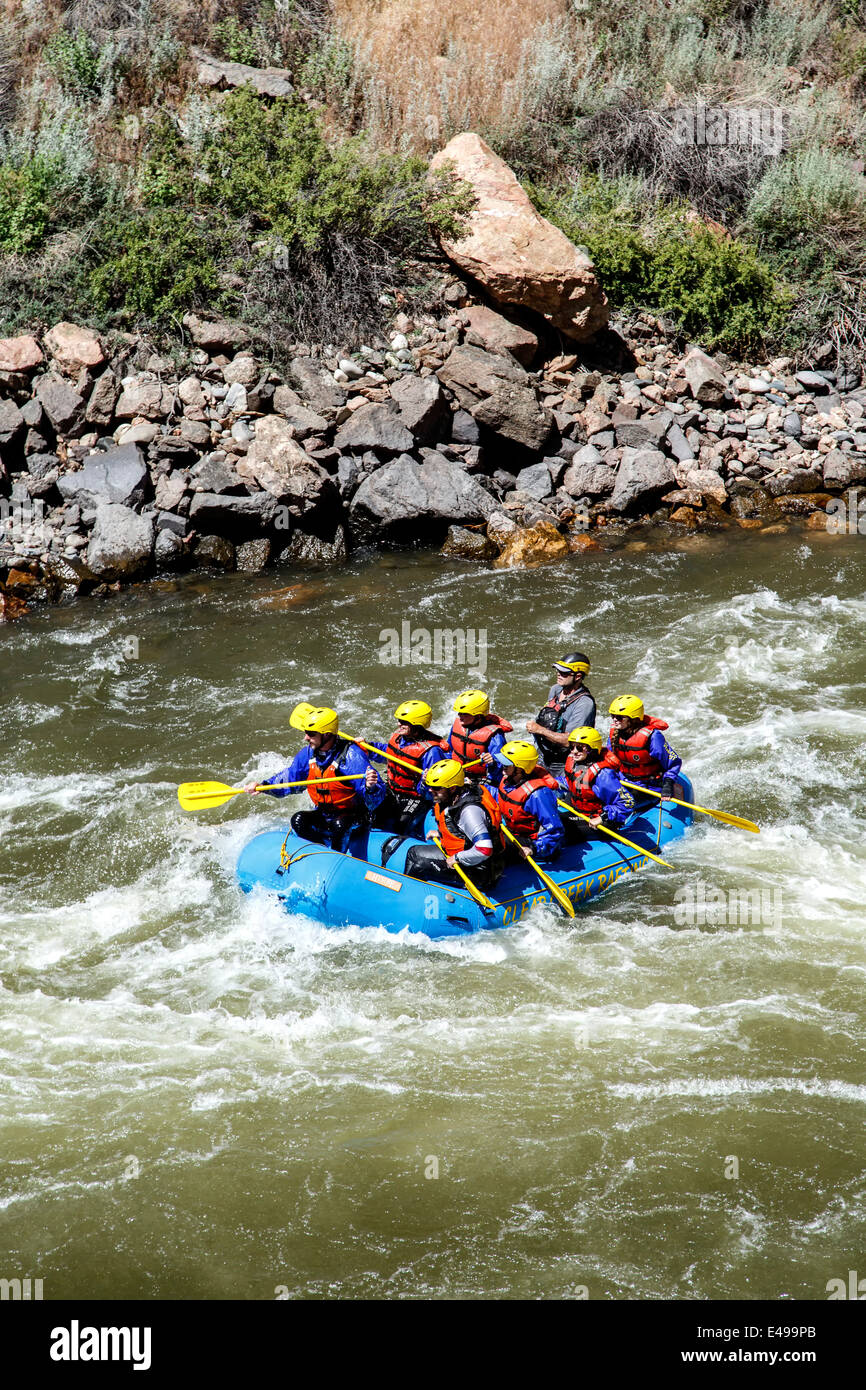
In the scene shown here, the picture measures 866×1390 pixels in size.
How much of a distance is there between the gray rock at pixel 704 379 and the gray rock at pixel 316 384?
199 inches

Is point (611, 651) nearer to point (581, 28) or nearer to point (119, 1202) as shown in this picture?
point (119, 1202)

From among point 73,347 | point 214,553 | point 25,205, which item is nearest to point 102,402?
point 73,347

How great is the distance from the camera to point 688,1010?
20.2 ft

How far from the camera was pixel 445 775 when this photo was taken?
22.0 feet

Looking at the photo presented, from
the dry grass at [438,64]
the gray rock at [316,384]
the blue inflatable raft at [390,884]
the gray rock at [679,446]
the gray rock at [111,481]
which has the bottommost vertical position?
the blue inflatable raft at [390,884]

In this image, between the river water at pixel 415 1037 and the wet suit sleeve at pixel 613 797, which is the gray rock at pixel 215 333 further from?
the wet suit sleeve at pixel 613 797

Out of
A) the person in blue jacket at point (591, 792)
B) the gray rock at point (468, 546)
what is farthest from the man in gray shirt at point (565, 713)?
the gray rock at point (468, 546)

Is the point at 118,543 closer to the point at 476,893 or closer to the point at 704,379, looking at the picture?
the point at 476,893

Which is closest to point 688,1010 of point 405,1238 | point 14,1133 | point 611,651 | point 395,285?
point 405,1238

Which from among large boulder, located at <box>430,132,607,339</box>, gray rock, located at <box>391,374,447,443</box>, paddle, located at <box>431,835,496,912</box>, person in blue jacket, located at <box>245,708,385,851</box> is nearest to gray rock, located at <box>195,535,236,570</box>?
gray rock, located at <box>391,374,447,443</box>

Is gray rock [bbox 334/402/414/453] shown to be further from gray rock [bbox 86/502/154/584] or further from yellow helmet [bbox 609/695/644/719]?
yellow helmet [bbox 609/695/644/719]

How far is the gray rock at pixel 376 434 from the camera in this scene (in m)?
13.0
